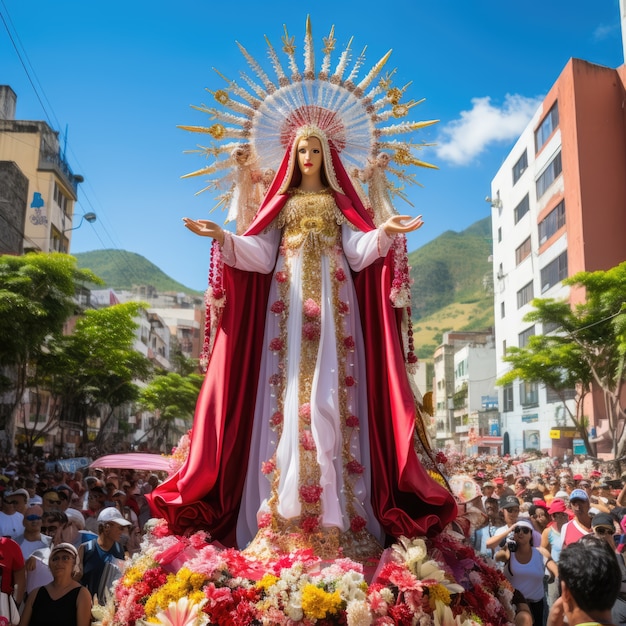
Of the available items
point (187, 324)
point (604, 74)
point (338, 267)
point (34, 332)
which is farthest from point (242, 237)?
point (187, 324)

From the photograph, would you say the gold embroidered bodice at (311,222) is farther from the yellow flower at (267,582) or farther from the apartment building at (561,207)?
the apartment building at (561,207)

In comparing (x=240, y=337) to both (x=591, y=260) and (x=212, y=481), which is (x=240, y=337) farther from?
(x=591, y=260)

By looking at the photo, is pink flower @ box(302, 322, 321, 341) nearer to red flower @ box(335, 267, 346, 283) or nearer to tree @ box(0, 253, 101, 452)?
red flower @ box(335, 267, 346, 283)

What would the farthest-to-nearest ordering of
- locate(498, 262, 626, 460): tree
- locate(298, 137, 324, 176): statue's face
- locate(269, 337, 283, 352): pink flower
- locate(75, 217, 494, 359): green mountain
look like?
locate(75, 217, 494, 359): green mountain → locate(498, 262, 626, 460): tree → locate(298, 137, 324, 176): statue's face → locate(269, 337, 283, 352): pink flower

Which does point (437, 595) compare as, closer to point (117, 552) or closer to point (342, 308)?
point (342, 308)

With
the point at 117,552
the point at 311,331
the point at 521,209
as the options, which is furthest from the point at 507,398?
the point at 311,331

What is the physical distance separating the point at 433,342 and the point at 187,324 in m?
71.6

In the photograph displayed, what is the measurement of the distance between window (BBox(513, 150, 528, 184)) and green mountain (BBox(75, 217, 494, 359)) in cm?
10204

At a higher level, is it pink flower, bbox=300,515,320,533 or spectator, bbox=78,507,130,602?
pink flower, bbox=300,515,320,533

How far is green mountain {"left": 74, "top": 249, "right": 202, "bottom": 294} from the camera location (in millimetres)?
170125

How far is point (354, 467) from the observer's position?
5082mm

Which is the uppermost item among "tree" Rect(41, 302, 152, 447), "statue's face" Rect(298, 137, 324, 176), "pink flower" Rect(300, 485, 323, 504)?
"tree" Rect(41, 302, 152, 447)

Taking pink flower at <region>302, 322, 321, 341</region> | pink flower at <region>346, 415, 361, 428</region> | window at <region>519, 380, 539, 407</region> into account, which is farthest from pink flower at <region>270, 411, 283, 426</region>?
window at <region>519, 380, 539, 407</region>

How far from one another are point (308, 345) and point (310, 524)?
1263 millimetres
